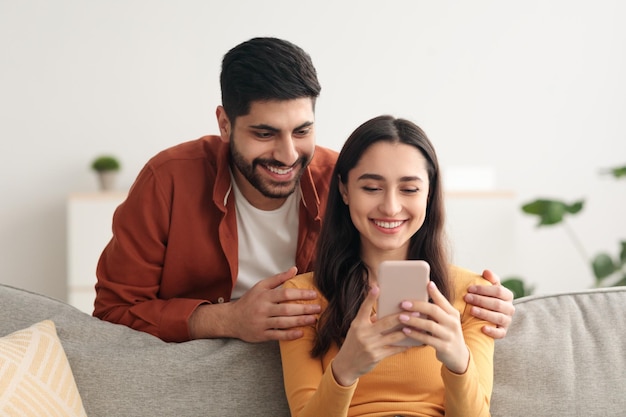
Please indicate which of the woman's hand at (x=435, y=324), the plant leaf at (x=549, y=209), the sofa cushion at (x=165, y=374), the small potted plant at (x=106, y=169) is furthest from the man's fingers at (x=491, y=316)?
the small potted plant at (x=106, y=169)

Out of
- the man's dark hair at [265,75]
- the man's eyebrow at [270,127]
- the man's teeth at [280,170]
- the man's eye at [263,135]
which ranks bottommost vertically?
the man's teeth at [280,170]

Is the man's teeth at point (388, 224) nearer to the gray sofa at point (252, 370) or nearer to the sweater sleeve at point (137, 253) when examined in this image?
the gray sofa at point (252, 370)

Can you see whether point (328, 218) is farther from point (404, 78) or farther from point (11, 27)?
point (11, 27)

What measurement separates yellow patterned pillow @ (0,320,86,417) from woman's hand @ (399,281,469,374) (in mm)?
761

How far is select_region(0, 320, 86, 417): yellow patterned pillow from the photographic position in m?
1.71

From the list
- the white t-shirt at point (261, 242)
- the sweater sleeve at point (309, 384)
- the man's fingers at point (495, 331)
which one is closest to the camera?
the sweater sleeve at point (309, 384)

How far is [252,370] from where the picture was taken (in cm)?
197

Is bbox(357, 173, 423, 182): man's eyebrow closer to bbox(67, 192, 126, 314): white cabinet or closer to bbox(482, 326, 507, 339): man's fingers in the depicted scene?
bbox(482, 326, 507, 339): man's fingers

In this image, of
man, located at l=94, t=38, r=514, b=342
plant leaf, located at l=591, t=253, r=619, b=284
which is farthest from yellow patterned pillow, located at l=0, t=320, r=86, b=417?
plant leaf, located at l=591, t=253, r=619, b=284

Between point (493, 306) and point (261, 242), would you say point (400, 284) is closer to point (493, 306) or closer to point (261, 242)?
point (493, 306)

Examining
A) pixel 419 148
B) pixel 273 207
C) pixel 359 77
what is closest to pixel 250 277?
pixel 273 207

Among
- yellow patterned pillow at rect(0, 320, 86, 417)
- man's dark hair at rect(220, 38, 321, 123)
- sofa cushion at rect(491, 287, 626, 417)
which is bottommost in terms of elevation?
sofa cushion at rect(491, 287, 626, 417)

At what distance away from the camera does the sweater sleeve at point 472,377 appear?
1.70 metres

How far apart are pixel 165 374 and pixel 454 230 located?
9.60 feet
